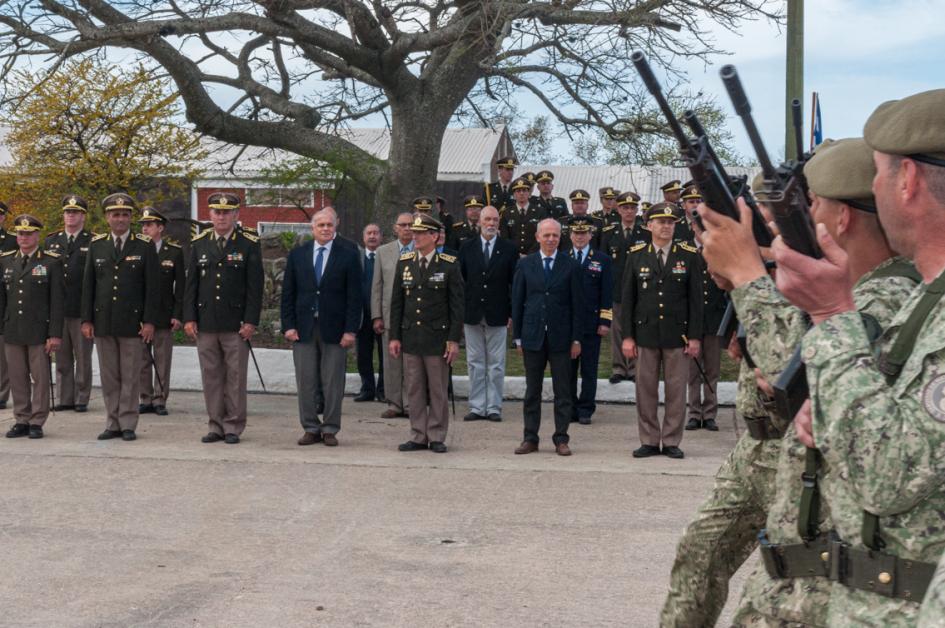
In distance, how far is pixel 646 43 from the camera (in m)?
14.1

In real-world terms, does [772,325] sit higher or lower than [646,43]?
lower

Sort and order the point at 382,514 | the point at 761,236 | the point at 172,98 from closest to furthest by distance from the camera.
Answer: the point at 761,236 → the point at 382,514 → the point at 172,98

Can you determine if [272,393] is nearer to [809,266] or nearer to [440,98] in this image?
[440,98]

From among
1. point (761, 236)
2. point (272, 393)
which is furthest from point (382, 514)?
point (272, 393)

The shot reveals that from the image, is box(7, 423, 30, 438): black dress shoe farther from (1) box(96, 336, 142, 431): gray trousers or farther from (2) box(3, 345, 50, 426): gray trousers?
(1) box(96, 336, 142, 431): gray trousers

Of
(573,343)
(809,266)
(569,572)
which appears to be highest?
(809,266)

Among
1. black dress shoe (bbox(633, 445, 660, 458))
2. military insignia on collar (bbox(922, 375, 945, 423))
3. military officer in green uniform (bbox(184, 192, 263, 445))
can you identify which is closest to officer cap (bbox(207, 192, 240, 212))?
military officer in green uniform (bbox(184, 192, 263, 445))

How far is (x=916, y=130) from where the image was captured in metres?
2.14

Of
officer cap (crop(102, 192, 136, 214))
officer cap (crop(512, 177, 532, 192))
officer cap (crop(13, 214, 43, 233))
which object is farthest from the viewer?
officer cap (crop(512, 177, 532, 192))

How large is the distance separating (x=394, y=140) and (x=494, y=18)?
3450mm

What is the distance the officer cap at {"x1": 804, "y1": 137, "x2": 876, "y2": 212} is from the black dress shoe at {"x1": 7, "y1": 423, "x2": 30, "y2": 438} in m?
9.06

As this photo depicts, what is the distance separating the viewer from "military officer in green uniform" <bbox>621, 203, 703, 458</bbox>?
31.6ft

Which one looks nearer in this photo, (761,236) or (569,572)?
(761,236)

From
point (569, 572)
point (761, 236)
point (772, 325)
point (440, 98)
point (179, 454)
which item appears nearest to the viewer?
point (772, 325)
